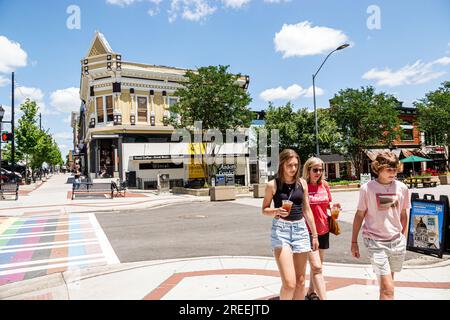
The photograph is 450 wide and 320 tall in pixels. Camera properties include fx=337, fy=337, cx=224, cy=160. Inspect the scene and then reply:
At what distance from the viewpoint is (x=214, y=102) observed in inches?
911

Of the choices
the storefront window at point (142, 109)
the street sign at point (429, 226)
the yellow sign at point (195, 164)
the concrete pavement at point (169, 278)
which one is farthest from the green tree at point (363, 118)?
the concrete pavement at point (169, 278)

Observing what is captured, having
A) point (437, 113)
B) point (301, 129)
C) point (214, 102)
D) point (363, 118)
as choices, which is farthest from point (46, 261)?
point (437, 113)

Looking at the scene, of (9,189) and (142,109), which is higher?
(142,109)

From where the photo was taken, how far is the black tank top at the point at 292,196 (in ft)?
12.9

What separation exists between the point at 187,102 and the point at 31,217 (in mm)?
12620

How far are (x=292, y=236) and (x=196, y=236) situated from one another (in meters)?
5.76

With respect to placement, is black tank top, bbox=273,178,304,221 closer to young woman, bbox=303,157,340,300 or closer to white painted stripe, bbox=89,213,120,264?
young woman, bbox=303,157,340,300

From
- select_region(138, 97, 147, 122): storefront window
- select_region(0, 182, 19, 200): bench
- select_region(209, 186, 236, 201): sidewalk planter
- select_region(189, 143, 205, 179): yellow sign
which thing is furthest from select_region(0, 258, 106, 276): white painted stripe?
select_region(138, 97, 147, 122): storefront window

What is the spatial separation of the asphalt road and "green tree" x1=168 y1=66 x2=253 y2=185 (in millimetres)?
10802

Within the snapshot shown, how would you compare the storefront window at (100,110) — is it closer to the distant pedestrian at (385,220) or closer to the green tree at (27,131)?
the green tree at (27,131)

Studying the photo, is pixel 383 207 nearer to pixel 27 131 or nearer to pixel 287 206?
pixel 287 206
